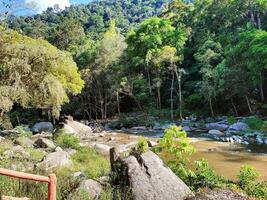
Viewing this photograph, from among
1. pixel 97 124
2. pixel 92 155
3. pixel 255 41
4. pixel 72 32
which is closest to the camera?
pixel 92 155

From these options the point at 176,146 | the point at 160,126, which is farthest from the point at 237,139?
the point at 176,146

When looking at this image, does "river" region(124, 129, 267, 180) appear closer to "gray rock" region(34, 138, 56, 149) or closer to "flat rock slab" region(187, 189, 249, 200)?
"flat rock slab" region(187, 189, 249, 200)

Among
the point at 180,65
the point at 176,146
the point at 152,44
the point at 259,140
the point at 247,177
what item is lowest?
the point at 259,140

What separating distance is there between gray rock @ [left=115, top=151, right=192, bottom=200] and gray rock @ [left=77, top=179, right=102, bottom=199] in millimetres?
640

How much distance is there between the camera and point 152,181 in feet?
26.4

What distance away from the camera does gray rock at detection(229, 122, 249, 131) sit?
2608 centimetres

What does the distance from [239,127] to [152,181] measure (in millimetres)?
19396

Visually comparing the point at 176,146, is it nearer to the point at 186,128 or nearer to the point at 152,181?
the point at 152,181

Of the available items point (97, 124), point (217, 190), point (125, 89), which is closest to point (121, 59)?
point (125, 89)

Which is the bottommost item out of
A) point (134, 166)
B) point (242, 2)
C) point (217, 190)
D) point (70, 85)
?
point (217, 190)

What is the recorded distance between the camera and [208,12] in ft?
141

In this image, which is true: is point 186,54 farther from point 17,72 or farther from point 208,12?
point 17,72

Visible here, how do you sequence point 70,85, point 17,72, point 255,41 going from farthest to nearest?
point 255,41
point 70,85
point 17,72

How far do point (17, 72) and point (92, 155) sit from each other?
5949 mm
